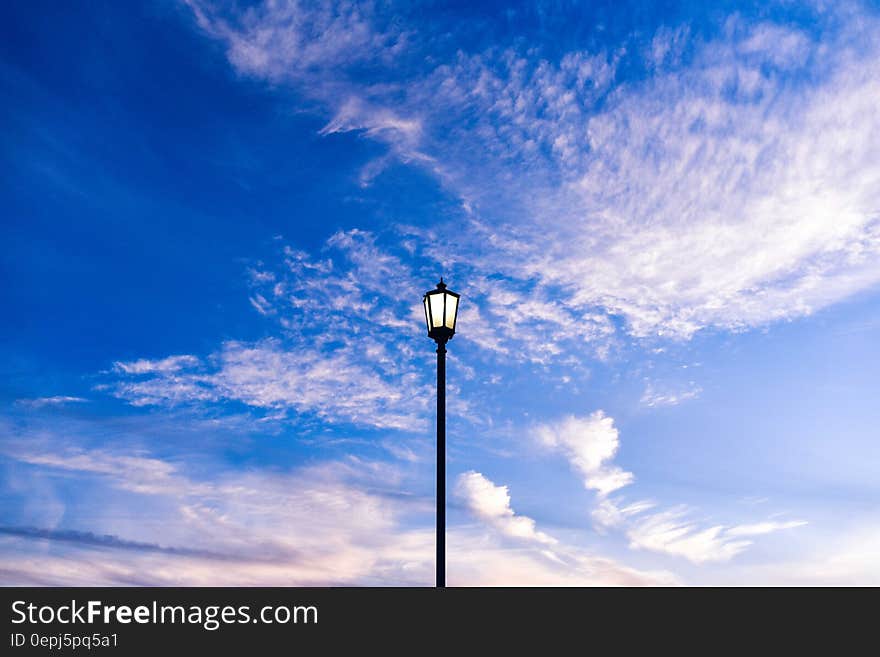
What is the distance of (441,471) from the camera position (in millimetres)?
9305

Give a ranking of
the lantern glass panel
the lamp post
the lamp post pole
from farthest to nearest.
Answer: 1. the lantern glass panel
2. the lamp post
3. the lamp post pole

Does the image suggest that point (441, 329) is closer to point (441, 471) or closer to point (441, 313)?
point (441, 313)

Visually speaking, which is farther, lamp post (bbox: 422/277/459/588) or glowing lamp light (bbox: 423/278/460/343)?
glowing lamp light (bbox: 423/278/460/343)

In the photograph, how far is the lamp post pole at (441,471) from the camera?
8.84 meters

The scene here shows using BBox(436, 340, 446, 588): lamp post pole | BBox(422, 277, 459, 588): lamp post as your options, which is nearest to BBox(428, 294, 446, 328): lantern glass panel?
BBox(422, 277, 459, 588): lamp post

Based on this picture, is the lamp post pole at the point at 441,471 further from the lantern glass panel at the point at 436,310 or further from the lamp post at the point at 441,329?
the lantern glass panel at the point at 436,310

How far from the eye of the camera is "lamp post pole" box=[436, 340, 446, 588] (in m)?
8.84

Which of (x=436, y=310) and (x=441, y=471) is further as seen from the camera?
(x=436, y=310)

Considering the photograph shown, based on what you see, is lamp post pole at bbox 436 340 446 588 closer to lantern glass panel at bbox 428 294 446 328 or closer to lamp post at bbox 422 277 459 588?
lamp post at bbox 422 277 459 588

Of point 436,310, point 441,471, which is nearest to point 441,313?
point 436,310
